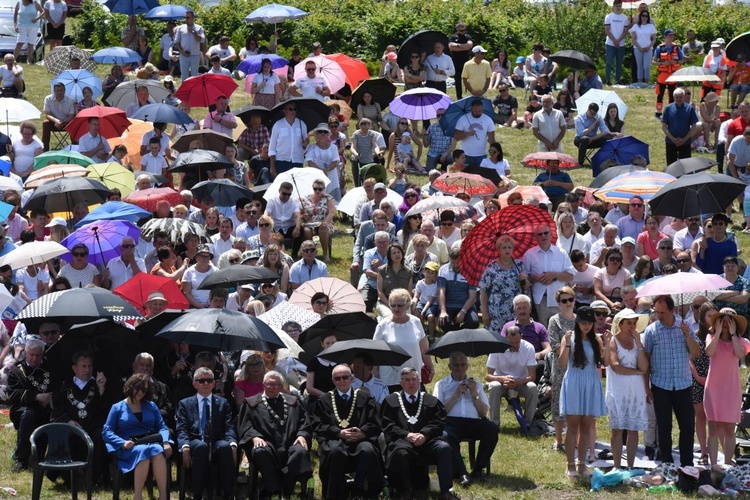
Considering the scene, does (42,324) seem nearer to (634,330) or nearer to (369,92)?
(634,330)

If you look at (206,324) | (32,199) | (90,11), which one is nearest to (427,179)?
(32,199)

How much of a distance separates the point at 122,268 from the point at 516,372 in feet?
16.8

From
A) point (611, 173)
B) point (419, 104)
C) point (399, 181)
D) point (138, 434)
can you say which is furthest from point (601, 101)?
point (138, 434)

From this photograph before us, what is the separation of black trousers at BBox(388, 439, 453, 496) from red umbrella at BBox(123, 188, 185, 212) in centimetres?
→ 721

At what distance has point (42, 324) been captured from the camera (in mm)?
14336

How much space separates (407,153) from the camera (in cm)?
2475

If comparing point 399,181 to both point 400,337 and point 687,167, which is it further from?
point 400,337

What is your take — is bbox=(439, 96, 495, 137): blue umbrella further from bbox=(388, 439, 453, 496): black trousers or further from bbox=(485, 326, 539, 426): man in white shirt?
bbox=(388, 439, 453, 496): black trousers

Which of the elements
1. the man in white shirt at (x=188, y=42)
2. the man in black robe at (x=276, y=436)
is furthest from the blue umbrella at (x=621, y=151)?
the man in black robe at (x=276, y=436)

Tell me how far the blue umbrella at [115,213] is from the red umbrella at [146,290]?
→ 2043 millimetres

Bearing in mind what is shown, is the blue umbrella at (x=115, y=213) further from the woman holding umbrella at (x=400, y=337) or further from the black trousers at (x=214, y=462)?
the black trousers at (x=214, y=462)

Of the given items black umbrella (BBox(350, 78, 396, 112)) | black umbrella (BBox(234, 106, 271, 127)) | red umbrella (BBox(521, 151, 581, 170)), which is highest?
black umbrella (BBox(350, 78, 396, 112))

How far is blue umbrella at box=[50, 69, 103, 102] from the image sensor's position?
2542cm

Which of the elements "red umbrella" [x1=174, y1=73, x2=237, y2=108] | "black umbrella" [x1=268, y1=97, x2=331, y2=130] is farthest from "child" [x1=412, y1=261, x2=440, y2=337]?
"red umbrella" [x1=174, y1=73, x2=237, y2=108]
